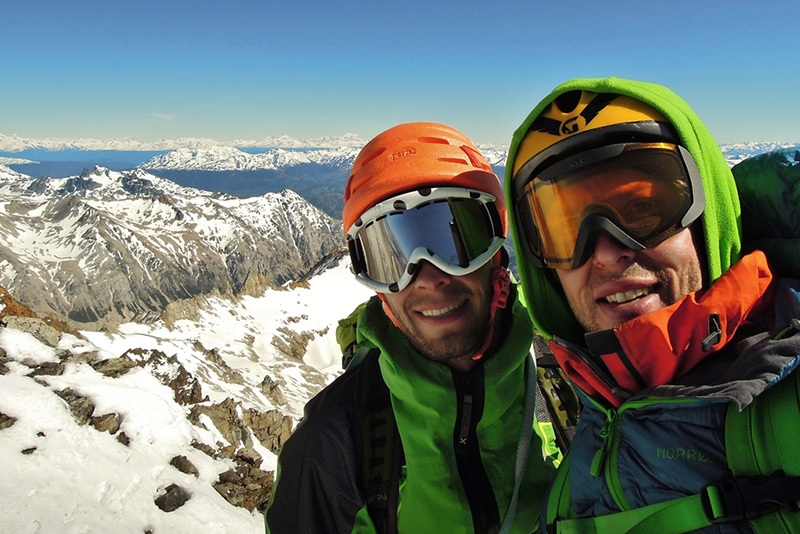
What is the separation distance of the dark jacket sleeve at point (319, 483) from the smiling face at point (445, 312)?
3.73 ft

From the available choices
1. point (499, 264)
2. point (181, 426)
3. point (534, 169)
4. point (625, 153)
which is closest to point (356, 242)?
point (499, 264)

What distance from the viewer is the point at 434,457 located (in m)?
3.93

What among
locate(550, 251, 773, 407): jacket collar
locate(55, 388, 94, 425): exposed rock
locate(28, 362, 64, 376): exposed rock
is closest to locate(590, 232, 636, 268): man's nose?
locate(550, 251, 773, 407): jacket collar

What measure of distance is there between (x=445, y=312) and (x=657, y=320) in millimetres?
2183

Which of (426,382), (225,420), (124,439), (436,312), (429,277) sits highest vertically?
(429,277)

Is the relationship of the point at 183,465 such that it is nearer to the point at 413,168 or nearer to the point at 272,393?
the point at 413,168

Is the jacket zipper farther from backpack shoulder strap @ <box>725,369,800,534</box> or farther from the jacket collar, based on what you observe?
backpack shoulder strap @ <box>725,369,800,534</box>

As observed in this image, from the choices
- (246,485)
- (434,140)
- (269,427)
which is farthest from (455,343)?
(269,427)

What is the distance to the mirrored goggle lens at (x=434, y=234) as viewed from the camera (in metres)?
4.67

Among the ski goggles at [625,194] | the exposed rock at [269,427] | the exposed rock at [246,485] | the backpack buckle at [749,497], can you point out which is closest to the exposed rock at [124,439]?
the exposed rock at [246,485]

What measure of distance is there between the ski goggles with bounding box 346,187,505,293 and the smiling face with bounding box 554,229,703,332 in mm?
1728

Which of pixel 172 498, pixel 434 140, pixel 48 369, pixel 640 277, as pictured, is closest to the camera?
pixel 640 277

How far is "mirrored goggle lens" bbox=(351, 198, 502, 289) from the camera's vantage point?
15.3ft

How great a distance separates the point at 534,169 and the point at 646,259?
1.02 metres
